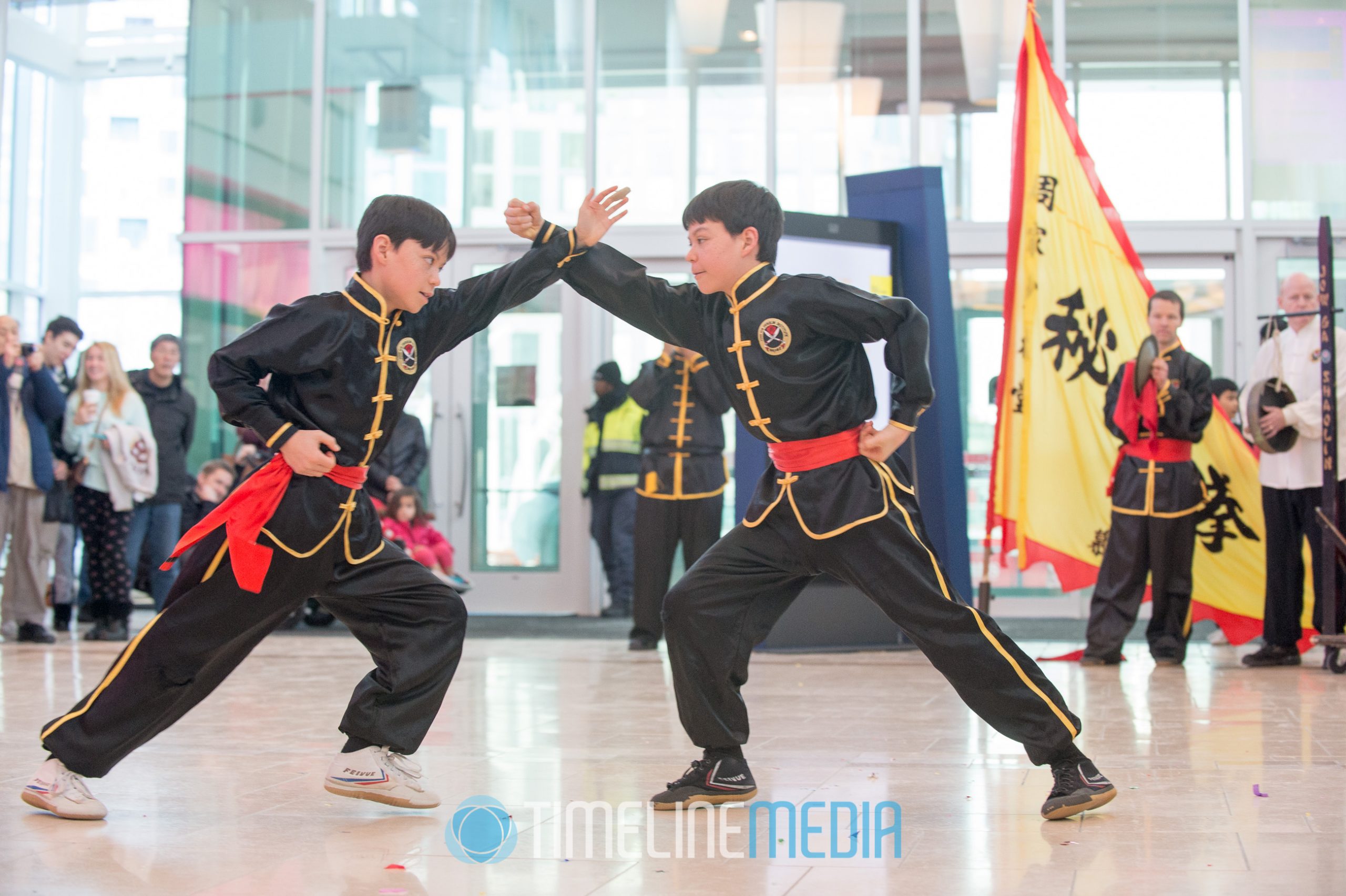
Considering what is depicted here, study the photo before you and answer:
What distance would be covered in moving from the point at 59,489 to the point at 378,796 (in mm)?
5452

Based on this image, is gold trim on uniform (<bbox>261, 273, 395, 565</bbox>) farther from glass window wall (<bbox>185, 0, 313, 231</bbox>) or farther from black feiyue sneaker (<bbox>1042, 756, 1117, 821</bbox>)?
glass window wall (<bbox>185, 0, 313, 231</bbox>)

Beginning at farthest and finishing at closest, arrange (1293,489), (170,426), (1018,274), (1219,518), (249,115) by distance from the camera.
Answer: (249,115) → (170,426) → (1219,518) → (1018,274) → (1293,489)

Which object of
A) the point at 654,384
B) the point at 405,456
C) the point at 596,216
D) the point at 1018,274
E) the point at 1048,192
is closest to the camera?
the point at 596,216

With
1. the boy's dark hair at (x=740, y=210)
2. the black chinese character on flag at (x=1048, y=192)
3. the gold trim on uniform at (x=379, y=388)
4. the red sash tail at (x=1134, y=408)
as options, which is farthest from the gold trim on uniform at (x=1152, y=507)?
the gold trim on uniform at (x=379, y=388)

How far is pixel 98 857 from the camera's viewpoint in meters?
2.92

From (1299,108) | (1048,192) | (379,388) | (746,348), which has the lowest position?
(379,388)

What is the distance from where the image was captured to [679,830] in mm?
3162

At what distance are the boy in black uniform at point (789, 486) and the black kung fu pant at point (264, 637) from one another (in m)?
0.63

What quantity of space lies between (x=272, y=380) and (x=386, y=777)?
103 cm

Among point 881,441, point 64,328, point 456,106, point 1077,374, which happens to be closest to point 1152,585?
point 1077,374

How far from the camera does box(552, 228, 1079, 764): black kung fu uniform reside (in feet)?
10.7

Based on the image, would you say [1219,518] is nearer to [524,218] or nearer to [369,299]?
[524,218]

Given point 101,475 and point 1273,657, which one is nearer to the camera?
point 1273,657

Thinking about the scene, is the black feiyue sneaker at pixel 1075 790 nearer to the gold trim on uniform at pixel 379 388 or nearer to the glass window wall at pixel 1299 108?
the gold trim on uniform at pixel 379 388
